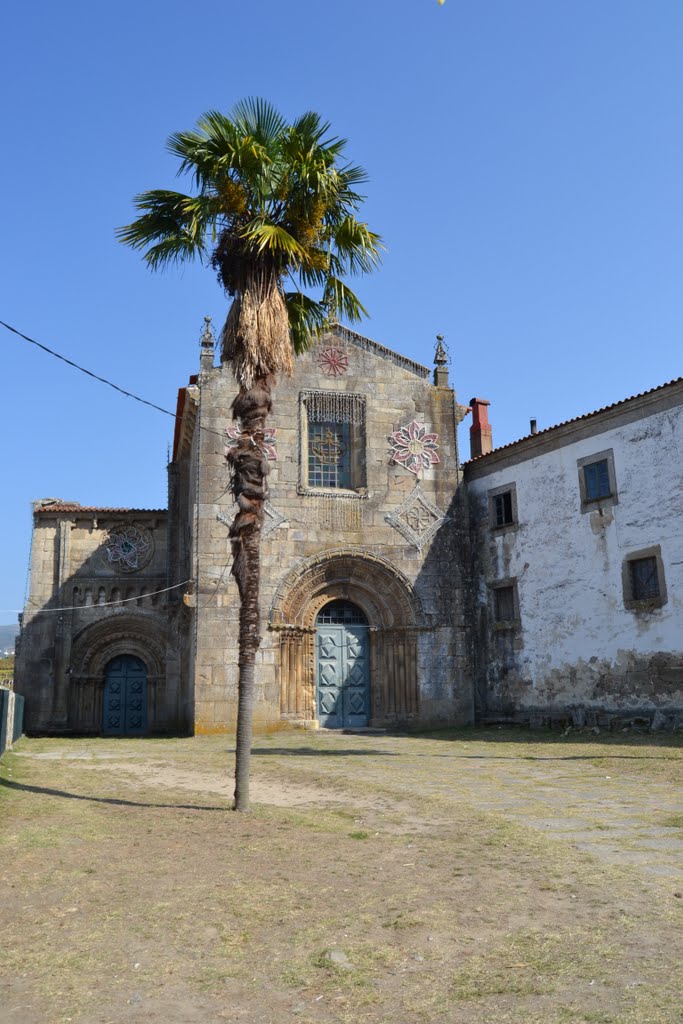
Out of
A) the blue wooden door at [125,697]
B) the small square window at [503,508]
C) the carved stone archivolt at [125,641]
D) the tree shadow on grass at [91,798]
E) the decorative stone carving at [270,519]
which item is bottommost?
the tree shadow on grass at [91,798]

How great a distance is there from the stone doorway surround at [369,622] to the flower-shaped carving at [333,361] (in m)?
5.23

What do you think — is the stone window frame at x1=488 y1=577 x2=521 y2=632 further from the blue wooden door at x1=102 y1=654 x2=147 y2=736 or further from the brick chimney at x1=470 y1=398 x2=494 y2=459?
the blue wooden door at x1=102 y1=654 x2=147 y2=736

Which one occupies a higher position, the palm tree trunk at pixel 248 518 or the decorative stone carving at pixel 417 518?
the decorative stone carving at pixel 417 518

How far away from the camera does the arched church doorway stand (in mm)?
22547

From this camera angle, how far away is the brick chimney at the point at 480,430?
90.9ft

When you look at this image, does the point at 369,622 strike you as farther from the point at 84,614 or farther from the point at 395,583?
the point at 84,614

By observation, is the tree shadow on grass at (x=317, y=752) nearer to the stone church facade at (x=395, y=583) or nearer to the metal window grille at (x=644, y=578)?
the stone church facade at (x=395, y=583)

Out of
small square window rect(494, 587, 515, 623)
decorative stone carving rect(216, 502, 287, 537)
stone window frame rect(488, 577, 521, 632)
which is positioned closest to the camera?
decorative stone carving rect(216, 502, 287, 537)

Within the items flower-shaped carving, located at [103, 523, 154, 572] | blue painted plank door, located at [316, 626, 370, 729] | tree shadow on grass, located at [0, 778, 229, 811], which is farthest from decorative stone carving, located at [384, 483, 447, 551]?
tree shadow on grass, located at [0, 778, 229, 811]

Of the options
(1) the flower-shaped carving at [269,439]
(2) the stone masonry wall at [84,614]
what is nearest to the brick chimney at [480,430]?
(1) the flower-shaped carving at [269,439]

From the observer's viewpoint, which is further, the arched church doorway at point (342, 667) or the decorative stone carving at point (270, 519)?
the arched church doorway at point (342, 667)

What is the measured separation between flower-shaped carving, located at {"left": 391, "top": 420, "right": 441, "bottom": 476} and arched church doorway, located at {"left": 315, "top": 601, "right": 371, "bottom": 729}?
434 centimetres

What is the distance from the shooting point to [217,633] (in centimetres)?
2136

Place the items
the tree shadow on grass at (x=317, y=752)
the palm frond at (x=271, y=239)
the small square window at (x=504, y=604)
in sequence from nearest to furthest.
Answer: the palm frond at (x=271, y=239) < the tree shadow on grass at (x=317, y=752) < the small square window at (x=504, y=604)
